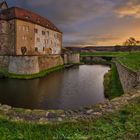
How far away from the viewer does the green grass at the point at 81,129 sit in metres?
3.84

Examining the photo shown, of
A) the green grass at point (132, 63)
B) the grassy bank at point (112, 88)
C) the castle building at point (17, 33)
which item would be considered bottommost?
the grassy bank at point (112, 88)

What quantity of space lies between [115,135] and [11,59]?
2459cm

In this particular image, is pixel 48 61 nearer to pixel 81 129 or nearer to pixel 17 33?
pixel 17 33

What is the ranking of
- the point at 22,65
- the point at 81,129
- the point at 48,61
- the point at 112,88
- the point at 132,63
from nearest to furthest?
the point at 81,129 < the point at 112,88 < the point at 132,63 < the point at 22,65 < the point at 48,61

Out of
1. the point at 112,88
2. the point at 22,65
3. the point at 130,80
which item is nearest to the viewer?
the point at 130,80

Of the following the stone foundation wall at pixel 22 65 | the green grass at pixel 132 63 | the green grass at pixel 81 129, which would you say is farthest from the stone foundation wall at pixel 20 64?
the green grass at pixel 81 129

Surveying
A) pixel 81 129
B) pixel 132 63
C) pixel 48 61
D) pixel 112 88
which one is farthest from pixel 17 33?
pixel 81 129

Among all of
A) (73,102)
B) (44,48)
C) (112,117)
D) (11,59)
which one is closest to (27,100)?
(73,102)

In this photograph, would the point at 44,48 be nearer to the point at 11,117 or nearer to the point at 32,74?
the point at 32,74

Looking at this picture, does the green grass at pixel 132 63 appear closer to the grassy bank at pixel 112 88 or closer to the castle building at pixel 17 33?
the grassy bank at pixel 112 88

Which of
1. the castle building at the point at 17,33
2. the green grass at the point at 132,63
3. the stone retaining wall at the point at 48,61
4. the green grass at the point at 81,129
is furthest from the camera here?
the stone retaining wall at the point at 48,61

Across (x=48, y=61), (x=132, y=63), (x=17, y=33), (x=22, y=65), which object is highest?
(x=17, y=33)

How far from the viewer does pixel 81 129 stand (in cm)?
411

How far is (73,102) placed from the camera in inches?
563
